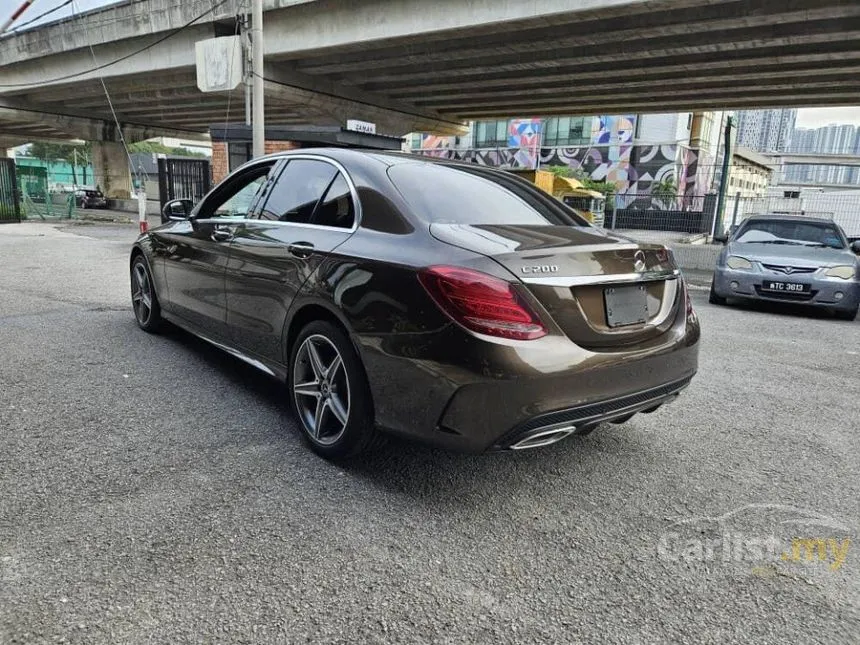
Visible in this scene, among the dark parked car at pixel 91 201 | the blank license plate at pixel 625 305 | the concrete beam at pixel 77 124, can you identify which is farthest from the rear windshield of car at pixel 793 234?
the concrete beam at pixel 77 124

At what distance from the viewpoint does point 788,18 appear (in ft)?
43.8

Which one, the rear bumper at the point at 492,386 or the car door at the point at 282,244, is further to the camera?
the car door at the point at 282,244

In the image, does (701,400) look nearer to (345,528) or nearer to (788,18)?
(345,528)

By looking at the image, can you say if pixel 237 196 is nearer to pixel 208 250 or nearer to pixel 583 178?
pixel 208 250

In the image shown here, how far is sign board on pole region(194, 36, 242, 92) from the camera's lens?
54.3 feet

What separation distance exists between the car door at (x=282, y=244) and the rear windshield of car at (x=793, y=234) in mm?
8017

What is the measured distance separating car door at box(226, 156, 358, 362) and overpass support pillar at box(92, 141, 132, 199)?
40.7 metres

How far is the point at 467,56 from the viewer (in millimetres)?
17906

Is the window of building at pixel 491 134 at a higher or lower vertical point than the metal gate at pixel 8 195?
higher

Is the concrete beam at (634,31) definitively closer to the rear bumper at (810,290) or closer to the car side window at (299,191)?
the rear bumper at (810,290)

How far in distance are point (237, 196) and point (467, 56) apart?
1539 cm

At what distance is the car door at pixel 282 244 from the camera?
3240 mm

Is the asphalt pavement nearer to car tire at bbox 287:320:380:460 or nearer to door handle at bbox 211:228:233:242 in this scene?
car tire at bbox 287:320:380:460

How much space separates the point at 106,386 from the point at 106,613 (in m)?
2.50
